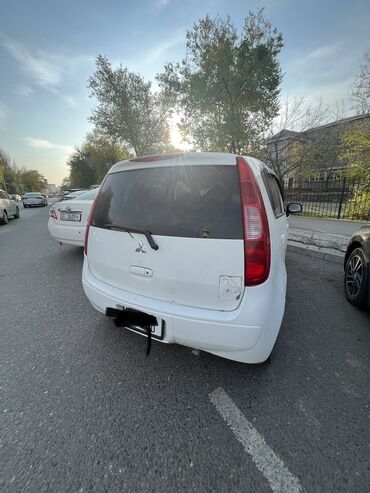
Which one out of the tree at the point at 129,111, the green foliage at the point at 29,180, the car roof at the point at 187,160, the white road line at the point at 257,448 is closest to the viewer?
the white road line at the point at 257,448

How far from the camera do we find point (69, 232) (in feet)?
16.3

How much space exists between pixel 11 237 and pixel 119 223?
26.9ft

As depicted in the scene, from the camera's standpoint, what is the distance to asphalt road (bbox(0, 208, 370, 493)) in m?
1.31

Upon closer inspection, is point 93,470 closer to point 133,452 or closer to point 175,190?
point 133,452

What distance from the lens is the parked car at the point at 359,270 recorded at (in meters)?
2.85

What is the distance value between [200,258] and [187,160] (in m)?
0.79

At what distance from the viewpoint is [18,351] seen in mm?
2330

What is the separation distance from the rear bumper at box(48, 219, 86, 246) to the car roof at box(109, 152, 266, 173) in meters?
3.10

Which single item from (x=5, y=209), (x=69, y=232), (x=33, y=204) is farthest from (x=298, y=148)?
(x=33, y=204)

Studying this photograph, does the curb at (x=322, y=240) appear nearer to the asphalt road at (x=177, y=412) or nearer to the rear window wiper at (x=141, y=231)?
the asphalt road at (x=177, y=412)

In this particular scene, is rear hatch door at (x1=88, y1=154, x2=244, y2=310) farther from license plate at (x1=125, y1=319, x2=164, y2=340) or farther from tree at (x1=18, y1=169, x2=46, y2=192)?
tree at (x1=18, y1=169, x2=46, y2=192)

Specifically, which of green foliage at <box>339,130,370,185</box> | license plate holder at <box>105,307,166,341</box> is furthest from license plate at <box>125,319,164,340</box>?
green foliage at <box>339,130,370,185</box>

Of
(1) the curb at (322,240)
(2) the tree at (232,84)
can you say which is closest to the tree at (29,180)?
(2) the tree at (232,84)

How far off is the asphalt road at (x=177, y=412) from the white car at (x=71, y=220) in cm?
235
